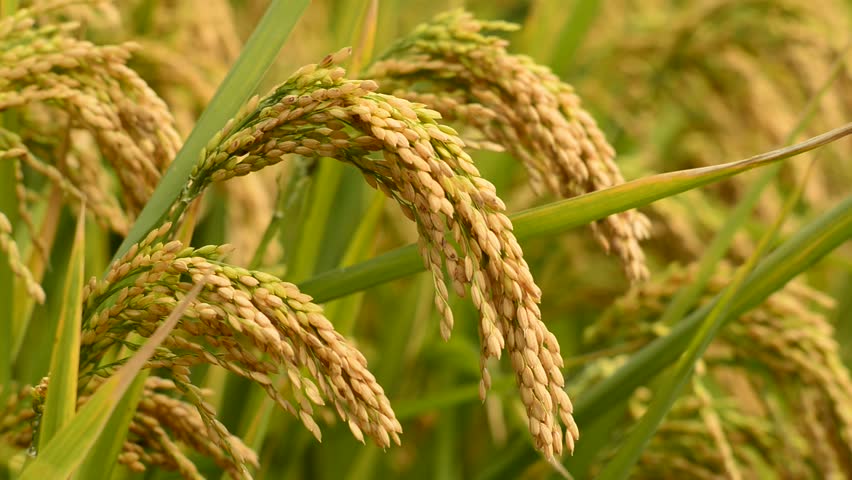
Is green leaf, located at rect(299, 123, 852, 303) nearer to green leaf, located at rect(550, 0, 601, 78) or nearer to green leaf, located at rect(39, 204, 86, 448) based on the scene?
green leaf, located at rect(39, 204, 86, 448)

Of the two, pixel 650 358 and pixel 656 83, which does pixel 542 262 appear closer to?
pixel 656 83

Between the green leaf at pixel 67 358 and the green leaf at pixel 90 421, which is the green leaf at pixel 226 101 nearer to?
the green leaf at pixel 67 358

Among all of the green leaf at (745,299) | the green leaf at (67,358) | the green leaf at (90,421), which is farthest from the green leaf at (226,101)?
the green leaf at (745,299)

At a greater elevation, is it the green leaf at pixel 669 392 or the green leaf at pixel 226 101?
the green leaf at pixel 226 101

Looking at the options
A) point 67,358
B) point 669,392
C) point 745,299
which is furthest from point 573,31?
point 67,358

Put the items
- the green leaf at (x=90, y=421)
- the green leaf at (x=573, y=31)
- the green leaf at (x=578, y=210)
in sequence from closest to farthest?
the green leaf at (x=90, y=421), the green leaf at (x=578, y=210), the green leaf at (x=573, y=31)
